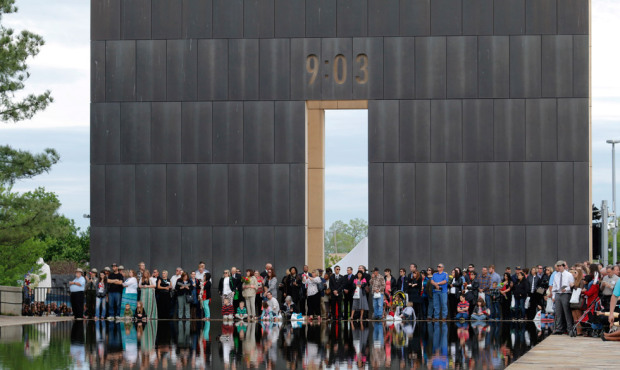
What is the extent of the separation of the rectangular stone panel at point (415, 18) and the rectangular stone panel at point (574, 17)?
13.4ft

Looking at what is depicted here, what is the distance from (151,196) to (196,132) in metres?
2.47

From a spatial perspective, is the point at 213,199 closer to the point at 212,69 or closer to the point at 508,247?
the point at 212,69

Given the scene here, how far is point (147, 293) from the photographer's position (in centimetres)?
2795

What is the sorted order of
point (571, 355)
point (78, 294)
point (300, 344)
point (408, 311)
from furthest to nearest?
point (78, 294)
point (408, 311)
point (300, 344)
point (571, 355)

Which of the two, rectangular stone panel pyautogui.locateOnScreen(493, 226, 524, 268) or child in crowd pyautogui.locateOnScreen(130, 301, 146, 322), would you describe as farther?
rectangular stone panel pyautogui.locateOnScreen(493, 226, 524, 268)

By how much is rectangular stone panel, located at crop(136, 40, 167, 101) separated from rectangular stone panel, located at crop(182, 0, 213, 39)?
0.91m

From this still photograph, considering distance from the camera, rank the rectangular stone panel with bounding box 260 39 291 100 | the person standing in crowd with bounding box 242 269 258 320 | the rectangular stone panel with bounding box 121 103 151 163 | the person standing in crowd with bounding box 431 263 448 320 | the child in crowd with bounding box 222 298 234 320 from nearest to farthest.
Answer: the person standing in crowd with bounding box 431 263 448 320 → the person standing in crowd with bounding box 242 269 258 320 → the child in crowd with bounding box 222 298 234 320 → the rectangular stone panel with bounding box 260 39 291 100 → the rectangular stone panel with bounding box 121 103 151 163

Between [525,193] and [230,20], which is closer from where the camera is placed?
[525,193]

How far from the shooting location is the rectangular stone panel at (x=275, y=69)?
30.8m

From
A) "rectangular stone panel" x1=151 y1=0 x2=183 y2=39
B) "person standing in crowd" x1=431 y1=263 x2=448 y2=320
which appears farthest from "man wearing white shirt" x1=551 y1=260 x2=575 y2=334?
"rectangular stone panel" x1=151 y1=0 x2=183 y2=39

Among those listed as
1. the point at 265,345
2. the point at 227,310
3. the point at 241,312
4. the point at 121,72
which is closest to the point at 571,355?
the point at 265,345

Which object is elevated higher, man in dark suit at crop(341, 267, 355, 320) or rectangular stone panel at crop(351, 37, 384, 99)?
rectangular stone panel at crop(351, 37, 384, 99)

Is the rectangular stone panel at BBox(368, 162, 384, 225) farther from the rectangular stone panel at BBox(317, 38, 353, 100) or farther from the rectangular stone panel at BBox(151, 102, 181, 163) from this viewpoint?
the rectangular stone panel at BBox(151, 102, 181, 163)

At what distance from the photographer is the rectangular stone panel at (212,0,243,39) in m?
31.0
